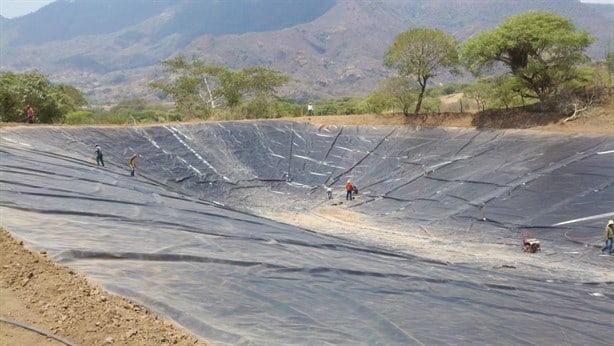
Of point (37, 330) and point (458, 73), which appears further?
point (458, 73)

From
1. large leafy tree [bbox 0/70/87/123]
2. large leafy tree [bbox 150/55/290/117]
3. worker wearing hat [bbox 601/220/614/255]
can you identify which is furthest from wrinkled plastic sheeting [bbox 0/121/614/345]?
large leafy tree [bbox 150/55/290/117]

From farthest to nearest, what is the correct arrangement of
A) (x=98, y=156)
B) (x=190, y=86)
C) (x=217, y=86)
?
(x=217, y=86) < (x=190, y=86) < (x=98, y=156)

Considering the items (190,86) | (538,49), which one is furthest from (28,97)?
(538,49)

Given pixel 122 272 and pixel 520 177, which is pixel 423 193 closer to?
pixel 520 177

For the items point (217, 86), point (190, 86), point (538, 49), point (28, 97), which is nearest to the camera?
point (538, 49)

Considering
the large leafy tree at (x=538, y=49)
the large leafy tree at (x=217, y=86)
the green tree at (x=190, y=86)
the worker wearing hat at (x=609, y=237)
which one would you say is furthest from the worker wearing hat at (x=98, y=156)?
the large leafy tree at (x=538, y=49)

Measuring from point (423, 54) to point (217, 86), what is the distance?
16956mm

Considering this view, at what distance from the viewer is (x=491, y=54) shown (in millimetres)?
23969

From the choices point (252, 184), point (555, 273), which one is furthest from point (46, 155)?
point (555, 273)

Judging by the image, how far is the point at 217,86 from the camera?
37.2 meters

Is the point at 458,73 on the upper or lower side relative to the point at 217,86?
lower

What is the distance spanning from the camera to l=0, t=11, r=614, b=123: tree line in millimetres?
22797

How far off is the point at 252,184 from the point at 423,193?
7667 millimetres

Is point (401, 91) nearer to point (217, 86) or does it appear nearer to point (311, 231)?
point (217, 86)
